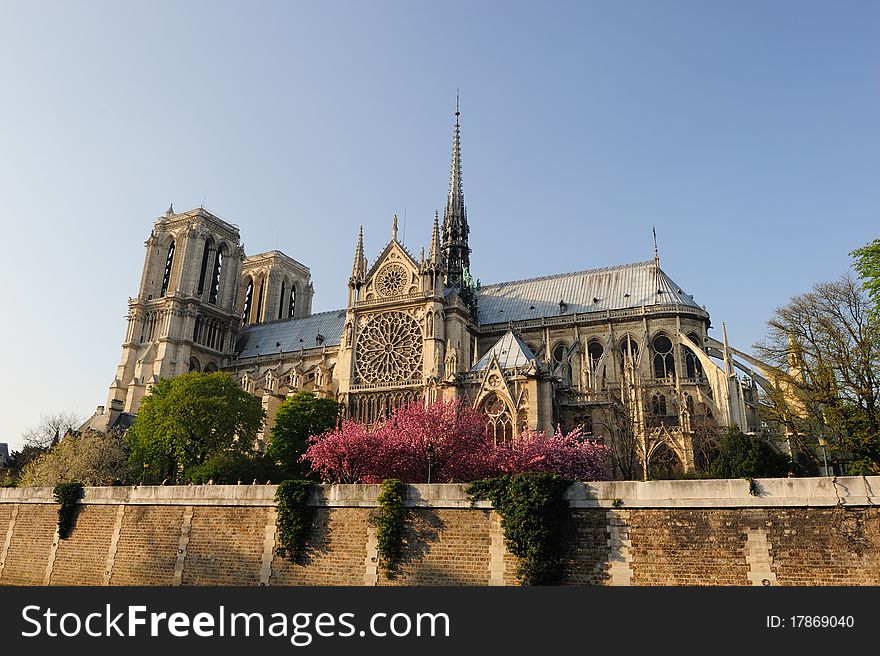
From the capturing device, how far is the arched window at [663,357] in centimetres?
4828

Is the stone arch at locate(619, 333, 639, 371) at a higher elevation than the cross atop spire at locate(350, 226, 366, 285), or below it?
below

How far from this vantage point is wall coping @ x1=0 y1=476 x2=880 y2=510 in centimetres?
1681

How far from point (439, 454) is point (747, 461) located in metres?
12.4

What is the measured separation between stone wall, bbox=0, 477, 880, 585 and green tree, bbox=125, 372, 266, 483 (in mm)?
12666

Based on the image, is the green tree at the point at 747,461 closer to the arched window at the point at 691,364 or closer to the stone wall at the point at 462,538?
the stone wall at the point at 462,538

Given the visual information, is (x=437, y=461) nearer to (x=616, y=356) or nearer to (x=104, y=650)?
(x=104, y=650)

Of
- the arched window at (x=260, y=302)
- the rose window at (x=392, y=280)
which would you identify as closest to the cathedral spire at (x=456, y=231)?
the rose window at (x=392, y=280)

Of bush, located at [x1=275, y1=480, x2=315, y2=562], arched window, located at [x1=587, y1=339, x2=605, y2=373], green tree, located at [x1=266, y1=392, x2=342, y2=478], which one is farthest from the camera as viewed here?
arched window, located at [x1=587, y1=339, x2=605, y2=373]

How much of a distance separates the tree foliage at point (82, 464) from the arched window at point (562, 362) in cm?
2717

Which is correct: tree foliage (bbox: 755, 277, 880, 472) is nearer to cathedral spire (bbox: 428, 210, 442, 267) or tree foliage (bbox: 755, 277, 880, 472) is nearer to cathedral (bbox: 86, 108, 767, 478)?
cathedral (bbox: 86, 108, 767, 478)

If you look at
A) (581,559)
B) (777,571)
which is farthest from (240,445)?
(777,571)

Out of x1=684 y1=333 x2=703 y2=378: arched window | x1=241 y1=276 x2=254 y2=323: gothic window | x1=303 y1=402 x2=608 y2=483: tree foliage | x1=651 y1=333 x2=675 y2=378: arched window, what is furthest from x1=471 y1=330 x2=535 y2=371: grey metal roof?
x1=241 y1=276 x2=254 y2=323: gothic window

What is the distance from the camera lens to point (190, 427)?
42375mm

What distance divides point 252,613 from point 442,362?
30469mm
